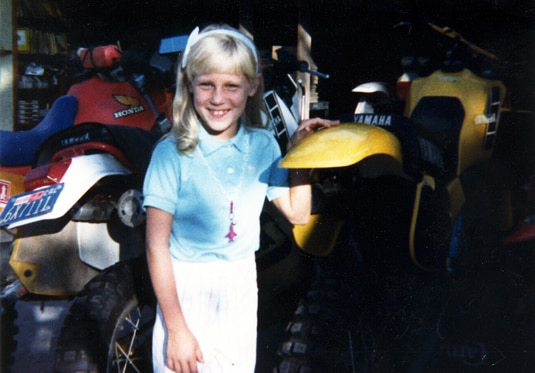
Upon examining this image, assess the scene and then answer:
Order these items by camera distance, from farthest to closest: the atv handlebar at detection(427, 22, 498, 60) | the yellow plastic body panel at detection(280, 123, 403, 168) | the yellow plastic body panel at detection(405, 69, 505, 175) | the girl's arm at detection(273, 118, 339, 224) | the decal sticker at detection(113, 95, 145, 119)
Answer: the decal sticker at detection(113, 95, 145, 119) < the atv handlebar at detection(427, 22, 498, 60) < the yellow plastic body panel at detection(405, 69, 505, 175) < the girl's arm at detection(273, 118, 339, 224) < the yellow plastic body panel at detection(280, 123, 403, 168)

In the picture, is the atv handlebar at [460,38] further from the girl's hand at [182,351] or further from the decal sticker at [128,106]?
the girl's hand at [182,351]

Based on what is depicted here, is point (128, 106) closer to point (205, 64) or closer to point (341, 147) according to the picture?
point (205, 64)

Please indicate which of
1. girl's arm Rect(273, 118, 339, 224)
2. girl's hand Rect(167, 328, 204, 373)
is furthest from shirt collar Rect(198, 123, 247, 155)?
girl's hand Rect(167, 328, 204, 373)

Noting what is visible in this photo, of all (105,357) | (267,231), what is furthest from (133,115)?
(105,357)

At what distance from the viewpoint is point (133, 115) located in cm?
263

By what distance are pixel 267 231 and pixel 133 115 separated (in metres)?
0.96

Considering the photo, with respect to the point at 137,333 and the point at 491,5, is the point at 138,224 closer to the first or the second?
the point at 137,333

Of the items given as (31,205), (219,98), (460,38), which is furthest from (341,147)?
(31,205)

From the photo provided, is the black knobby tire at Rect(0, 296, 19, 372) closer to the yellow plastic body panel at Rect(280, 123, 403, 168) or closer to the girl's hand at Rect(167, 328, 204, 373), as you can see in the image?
the girl's hand at Rect(167, 328, 204, 373)

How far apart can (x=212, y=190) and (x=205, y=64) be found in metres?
0.35

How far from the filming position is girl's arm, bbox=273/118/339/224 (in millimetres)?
1713

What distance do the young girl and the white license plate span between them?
16.5 inches

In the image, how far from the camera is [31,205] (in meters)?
1.87

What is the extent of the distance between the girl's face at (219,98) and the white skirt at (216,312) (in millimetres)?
403
